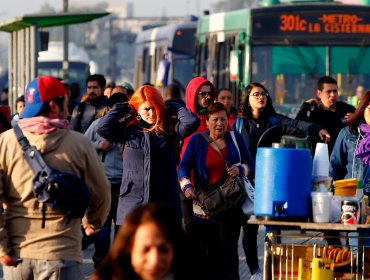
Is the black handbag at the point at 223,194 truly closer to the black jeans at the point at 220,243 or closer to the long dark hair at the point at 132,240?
the black jeans at the point at 220,243

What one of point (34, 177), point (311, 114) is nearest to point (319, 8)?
point (311, 114)

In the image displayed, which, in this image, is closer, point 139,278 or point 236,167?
point 139,278

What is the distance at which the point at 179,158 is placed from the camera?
12.3 metres

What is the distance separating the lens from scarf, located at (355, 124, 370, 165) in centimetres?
1082

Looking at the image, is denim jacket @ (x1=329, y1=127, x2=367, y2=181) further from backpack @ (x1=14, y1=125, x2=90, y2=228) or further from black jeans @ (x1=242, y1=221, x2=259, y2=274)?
backpack @ (x1=14, y1=125, x2=90, y2=228)

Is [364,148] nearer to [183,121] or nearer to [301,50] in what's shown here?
[183,121]

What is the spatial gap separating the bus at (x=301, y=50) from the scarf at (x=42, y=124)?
14.0 m

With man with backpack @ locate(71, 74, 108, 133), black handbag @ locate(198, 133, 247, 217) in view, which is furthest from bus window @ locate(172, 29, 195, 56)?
black handbag @ locate(198, 133, 247, 217)

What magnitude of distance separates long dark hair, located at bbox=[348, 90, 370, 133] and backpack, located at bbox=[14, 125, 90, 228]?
3.68 metres

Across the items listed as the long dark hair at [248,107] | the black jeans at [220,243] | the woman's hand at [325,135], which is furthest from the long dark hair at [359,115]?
the long dark hair at [248,107]

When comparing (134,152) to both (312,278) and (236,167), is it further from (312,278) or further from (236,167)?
(312,278)

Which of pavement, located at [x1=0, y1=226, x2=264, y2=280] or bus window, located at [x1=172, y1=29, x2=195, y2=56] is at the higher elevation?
bus window, located at [x1=172, y1=29, x2=195, y2=56]

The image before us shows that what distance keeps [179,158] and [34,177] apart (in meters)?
Result: 4.72

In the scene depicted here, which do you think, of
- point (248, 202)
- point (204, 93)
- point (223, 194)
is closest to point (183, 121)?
point (223, 194)
